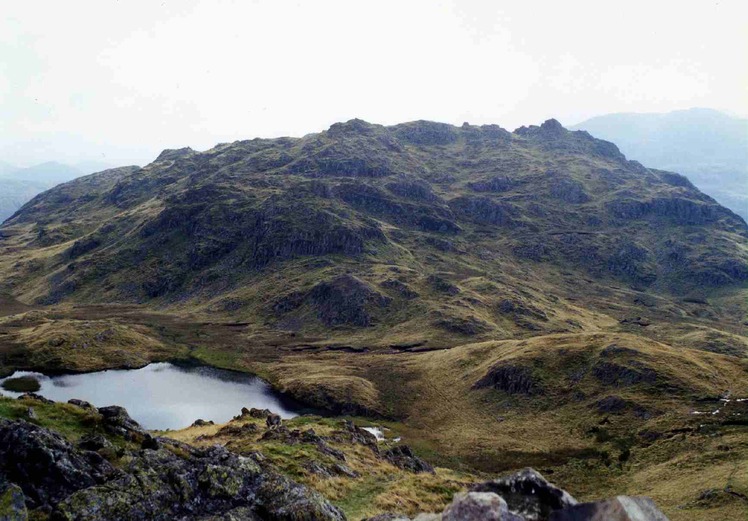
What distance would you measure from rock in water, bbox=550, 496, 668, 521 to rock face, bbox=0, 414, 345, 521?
11.6 meters

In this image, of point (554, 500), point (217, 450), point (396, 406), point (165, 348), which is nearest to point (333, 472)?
point (217, 450)

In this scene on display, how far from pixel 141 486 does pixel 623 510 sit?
691 inches

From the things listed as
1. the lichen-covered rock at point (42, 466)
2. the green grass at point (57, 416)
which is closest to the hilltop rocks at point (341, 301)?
the green grass at point (57, 416)

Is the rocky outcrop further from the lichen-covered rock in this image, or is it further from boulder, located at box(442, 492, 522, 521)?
boulder, located at box(442, 492, 522, 521)

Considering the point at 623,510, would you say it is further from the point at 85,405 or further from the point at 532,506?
the point at 85,405

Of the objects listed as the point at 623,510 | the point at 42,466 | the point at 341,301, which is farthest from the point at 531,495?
the point at 341,301

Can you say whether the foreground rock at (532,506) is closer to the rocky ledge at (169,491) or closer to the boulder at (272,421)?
the rocky ledge at (169,491)

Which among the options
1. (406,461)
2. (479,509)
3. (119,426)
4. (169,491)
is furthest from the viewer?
(406,461)

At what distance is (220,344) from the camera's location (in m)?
142

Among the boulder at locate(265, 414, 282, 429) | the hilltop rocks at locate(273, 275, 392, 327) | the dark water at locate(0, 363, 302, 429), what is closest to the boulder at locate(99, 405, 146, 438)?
the boulder at locate(265, 414, 282, 429)

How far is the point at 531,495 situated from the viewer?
1498 centimetres

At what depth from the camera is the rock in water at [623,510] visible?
11516mm

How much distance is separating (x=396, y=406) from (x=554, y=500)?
280ft

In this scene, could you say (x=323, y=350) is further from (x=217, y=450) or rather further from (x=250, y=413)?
(x=217, y=450)
